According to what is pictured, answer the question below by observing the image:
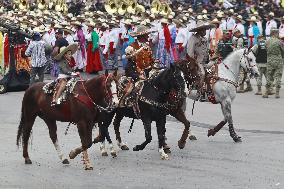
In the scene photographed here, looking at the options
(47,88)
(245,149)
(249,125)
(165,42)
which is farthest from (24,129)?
(165,42)

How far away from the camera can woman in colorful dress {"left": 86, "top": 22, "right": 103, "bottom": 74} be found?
3506 centimetres

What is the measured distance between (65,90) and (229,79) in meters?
4.27

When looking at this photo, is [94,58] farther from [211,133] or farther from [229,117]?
[229,117]

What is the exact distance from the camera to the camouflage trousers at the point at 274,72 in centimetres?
2688

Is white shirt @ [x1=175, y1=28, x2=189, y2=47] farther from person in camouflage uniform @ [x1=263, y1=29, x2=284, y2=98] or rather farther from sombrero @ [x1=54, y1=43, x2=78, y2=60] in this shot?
sombrero @ [x1=54, y1=43, x2=78, y2=60]

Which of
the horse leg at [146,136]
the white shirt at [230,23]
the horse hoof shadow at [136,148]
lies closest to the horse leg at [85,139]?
the horse leg at [146,136]

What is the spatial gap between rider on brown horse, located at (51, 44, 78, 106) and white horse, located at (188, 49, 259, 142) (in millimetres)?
3556

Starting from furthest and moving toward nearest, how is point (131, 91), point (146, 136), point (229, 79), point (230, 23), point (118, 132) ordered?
point (230, 23), point (229, 79), point (118, 132), point (131, 91), point (146, 136)

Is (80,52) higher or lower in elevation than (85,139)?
lower

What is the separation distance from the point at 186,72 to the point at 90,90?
186 cm

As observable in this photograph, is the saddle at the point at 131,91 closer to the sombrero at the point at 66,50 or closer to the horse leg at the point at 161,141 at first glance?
the horse leg at the point at 161,141

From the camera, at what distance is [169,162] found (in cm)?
1747

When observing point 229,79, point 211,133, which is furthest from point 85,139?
point 229,79

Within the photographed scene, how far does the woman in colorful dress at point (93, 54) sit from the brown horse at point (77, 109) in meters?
17.4
